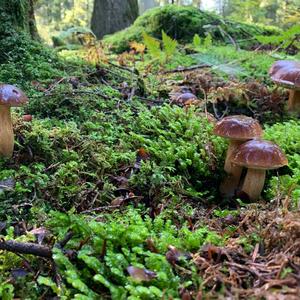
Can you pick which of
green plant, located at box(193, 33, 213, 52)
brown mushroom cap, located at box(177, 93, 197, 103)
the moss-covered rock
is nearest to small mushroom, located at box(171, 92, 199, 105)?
brown mushroom cap, located at box(177, 93, 197, 103)

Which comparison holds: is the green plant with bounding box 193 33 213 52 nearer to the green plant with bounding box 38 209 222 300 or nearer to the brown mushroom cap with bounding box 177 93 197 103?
the brown mushroom cap with bounding box 177 93 197 103

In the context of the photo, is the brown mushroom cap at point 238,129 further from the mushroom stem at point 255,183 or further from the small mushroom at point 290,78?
the small mushroom at point 290,78

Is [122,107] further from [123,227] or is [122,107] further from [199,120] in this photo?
[123,227]

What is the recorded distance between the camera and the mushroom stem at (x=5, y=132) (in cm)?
270

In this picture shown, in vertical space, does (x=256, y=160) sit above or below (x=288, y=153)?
above

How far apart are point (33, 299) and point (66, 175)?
115 cm

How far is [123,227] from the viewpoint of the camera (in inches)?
74.5

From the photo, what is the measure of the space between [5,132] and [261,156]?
1897 millimetres

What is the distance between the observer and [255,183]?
115 inches

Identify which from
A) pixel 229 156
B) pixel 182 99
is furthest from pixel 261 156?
pixel 182 99

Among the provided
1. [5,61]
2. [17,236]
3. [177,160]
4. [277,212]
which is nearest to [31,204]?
[17,236]

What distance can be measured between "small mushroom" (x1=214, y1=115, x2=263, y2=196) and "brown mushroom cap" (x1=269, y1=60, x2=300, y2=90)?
1.28m

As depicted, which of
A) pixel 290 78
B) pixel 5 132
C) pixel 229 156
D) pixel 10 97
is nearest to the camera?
pixel 10 97

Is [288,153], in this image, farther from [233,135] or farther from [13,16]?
[13,16]
